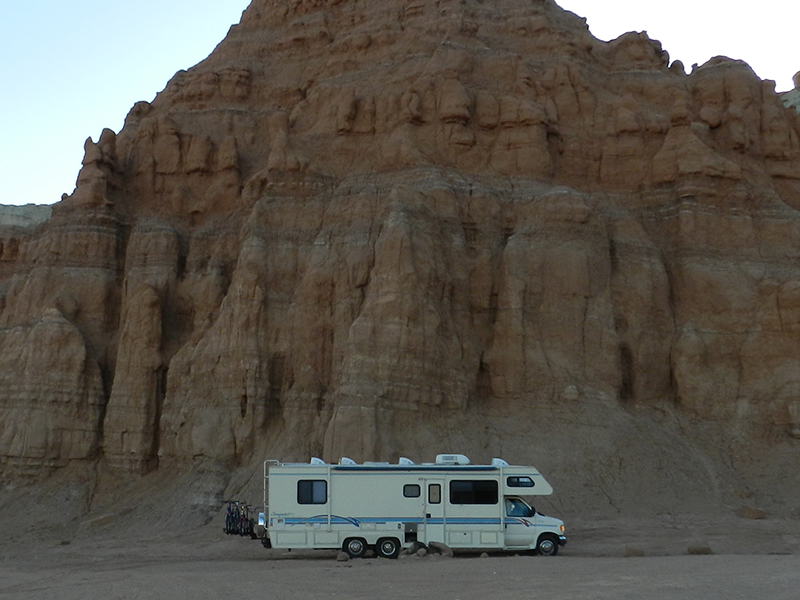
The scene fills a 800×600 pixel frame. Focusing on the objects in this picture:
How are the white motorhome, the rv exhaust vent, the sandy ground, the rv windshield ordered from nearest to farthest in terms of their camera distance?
the sandy ground
the white motorhome
the rv windshield
the rv exhaust vent

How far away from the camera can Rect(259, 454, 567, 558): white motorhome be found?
86.0 ft

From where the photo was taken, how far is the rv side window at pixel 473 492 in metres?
26.4

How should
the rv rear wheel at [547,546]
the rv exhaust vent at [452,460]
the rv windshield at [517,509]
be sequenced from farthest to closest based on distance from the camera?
the rv exhaust vent at [452,460] → the rv windshield at [517,509] → the rv rear wheel at [547,546]

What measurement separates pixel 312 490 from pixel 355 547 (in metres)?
2.02

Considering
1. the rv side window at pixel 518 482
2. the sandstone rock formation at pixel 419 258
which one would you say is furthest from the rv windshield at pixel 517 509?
the sandstone rock formation at pixel 419 258

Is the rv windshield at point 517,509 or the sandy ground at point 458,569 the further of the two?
the rv windshield at point 517,509

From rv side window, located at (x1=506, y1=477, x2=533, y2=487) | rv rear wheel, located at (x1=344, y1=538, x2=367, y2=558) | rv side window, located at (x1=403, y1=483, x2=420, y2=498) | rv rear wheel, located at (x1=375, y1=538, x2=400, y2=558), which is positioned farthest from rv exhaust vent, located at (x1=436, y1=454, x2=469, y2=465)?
rv rear wheel, located at (x1=344, y1=538, x2=367, y2=558)

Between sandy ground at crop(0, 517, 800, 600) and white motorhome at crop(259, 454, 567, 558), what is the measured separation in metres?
0.71

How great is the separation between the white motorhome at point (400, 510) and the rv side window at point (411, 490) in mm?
29

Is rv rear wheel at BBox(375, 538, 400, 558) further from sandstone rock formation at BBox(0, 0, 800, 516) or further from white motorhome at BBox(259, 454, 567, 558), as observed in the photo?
sandstone rock formation at BBox(0, 0, 800, 516)

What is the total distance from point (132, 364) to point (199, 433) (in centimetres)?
583

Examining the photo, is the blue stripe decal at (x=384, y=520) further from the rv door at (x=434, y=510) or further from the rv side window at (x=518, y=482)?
the rv side window at (x=518, y=482)

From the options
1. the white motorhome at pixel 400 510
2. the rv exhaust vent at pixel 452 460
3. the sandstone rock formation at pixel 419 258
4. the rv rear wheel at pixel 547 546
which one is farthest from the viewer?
the sandstone rock formation at pixel 419 258

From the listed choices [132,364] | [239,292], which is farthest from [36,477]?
[239,292]
